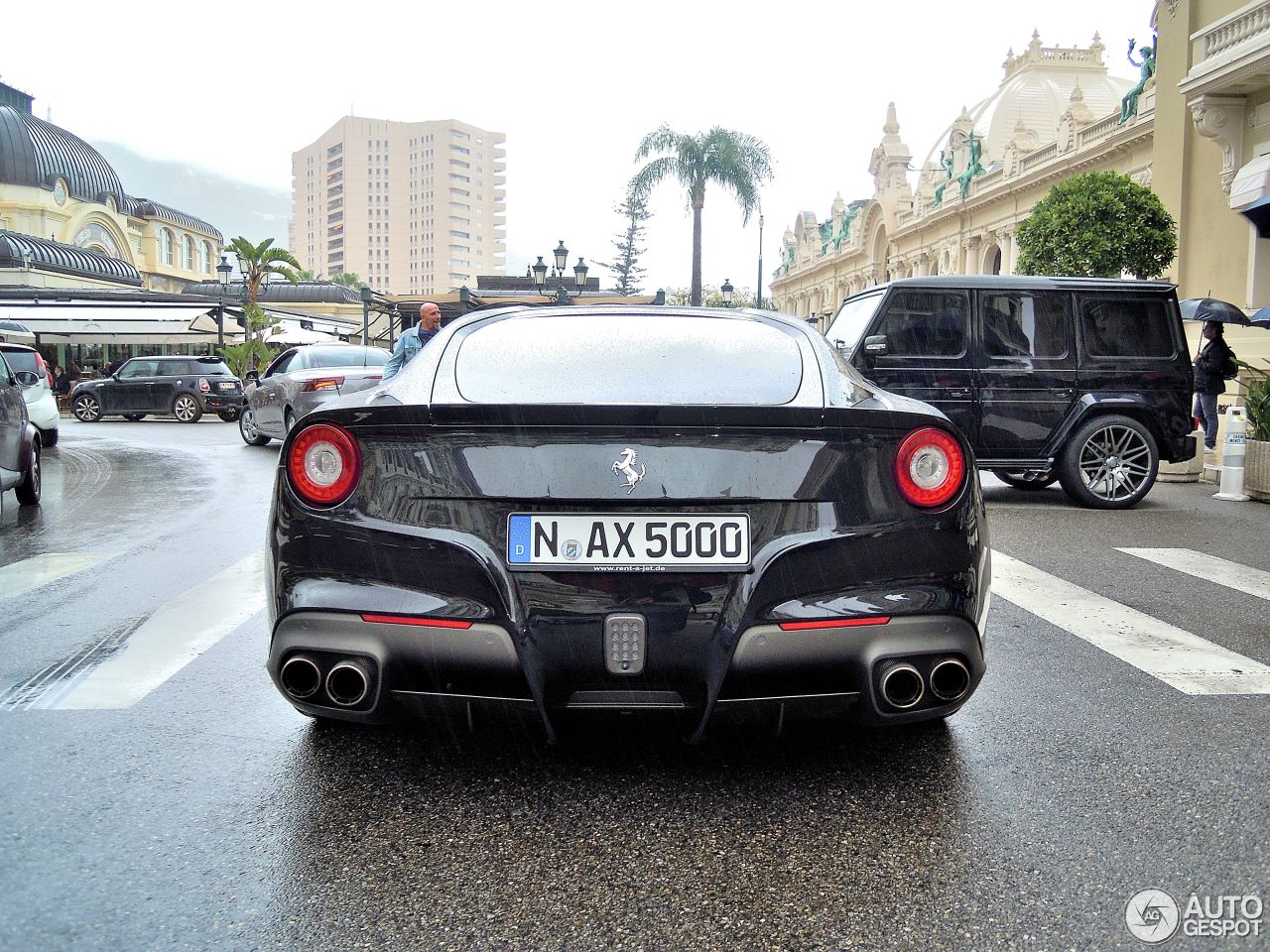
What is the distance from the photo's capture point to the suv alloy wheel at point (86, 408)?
27062 millimetres

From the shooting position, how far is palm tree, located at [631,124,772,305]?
39594mm

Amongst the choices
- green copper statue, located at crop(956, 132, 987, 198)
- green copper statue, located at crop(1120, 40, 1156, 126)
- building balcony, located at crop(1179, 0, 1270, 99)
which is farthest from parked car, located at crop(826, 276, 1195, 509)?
green copper statue, located at crop(956, 132, 987, 198)

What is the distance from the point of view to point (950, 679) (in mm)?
2883

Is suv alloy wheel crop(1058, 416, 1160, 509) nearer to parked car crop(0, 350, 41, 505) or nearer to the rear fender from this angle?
the rear fender

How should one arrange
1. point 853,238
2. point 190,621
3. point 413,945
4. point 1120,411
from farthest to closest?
point 853,238
point 1120,411
point 190,621
point 413,945

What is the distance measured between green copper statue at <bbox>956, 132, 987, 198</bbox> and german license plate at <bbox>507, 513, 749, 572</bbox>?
54.8m

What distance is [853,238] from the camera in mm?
75812

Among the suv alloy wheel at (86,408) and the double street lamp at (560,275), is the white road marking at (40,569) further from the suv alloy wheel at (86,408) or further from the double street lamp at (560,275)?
the suv alloy wheel at (86,408)

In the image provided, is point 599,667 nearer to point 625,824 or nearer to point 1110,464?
point 625,824

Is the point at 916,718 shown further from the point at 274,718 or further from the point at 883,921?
the point at 274,718

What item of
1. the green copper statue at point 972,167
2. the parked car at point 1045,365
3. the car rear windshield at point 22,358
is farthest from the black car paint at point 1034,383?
the green copper statue at point 972,167

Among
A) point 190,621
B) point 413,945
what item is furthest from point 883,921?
point 190,621

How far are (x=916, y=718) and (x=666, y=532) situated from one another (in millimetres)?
859

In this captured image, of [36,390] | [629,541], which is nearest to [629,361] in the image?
[629,541]
